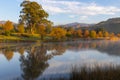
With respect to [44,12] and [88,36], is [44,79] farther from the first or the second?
[88,36]

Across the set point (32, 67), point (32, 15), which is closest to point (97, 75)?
point (32, 67)

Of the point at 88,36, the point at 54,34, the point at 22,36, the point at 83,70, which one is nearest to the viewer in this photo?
the point at 83,70

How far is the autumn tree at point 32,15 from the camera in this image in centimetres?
7494

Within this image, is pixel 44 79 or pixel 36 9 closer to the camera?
pixel 44 79

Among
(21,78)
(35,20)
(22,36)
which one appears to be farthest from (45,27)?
(21,78)

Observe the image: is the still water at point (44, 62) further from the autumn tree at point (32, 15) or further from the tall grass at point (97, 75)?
the autumn tree at point (32, 15)

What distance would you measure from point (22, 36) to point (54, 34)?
11934 mm

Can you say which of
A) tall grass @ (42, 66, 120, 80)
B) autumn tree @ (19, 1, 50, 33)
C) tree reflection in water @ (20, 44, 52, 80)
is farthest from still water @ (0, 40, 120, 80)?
autumn tree @ (19, 1, 50, 33)

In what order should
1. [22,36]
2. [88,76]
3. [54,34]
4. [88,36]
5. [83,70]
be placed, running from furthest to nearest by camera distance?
[88,36], [54,34], [22,36], [83,70], [88,76]

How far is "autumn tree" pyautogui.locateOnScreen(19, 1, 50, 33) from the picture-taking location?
7494cm

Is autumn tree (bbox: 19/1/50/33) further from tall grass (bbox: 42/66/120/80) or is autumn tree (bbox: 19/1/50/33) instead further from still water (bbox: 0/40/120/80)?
tall grass (bbox: 42/66/120/80)

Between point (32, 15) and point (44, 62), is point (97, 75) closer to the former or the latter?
point (44, 62)

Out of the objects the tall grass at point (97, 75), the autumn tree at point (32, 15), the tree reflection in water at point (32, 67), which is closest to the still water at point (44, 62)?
the tree reflection in water at point (32, 67)

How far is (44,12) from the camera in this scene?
77125 mm
